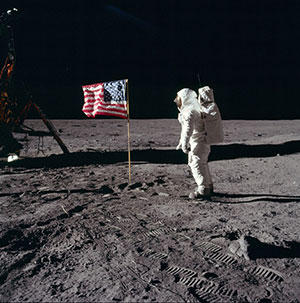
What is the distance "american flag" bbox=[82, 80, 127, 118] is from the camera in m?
4.66

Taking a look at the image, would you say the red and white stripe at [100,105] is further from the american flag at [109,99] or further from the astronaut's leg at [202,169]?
the astronaut's leg at [202,169]

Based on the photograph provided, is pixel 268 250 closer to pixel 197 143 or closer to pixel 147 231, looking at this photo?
pixel 147 231

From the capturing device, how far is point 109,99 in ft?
15.7

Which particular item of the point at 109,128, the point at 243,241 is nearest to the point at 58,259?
the point at 243,241

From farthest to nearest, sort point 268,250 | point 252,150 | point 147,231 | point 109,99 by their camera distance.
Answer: point 252,150 → point 109,99 → point 147,231 → point 268,250

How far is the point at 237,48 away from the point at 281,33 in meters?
1.85

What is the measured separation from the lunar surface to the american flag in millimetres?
1030

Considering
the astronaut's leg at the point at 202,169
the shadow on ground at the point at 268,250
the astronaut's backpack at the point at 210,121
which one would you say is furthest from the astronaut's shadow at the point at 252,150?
the shadow on ground at the point at 268,250

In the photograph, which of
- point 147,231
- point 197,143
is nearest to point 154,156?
point 197,143

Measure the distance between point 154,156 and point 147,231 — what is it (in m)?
3.47

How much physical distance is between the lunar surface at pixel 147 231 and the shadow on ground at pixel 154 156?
0.05m

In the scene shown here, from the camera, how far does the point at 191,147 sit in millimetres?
4004

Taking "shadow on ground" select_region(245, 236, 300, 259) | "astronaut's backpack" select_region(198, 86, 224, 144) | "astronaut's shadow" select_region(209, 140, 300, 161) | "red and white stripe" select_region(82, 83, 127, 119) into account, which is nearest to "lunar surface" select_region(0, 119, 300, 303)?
"shadow on ground" select_region(245, 236, 300, 259)

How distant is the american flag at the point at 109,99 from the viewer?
4.66m
